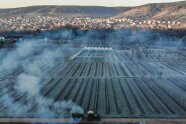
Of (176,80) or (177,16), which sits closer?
(176,80)

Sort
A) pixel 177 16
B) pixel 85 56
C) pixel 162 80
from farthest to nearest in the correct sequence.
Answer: pixel 177 16, pixel 85 56, pixel 162 80

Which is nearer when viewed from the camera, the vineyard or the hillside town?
the vineyard

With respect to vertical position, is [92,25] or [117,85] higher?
[117,85]

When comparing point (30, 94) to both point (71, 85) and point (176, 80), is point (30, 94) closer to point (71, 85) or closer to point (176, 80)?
point (71, 85)

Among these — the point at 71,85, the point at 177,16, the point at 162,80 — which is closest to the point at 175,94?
the point at 162,80

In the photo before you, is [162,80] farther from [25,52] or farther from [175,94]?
[25,52]

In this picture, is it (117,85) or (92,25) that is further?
(92,25)

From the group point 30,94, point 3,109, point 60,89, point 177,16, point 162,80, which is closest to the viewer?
point 3,109

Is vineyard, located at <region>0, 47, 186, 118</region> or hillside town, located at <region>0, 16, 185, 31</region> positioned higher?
vineyard, located at <region>0, 47, 186, 118</region>
